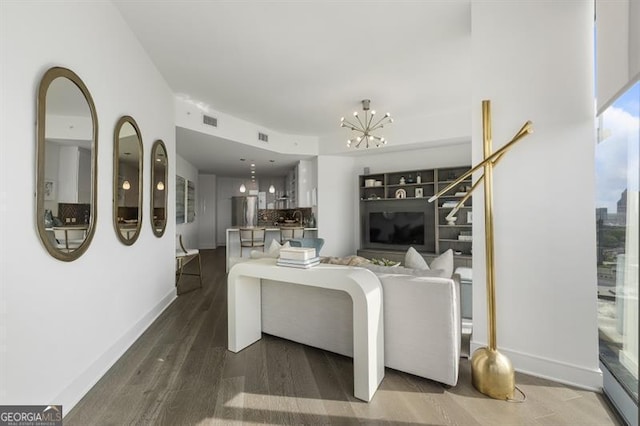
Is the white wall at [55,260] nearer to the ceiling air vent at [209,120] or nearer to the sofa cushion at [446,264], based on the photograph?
the ceiling air vent at [209,120]

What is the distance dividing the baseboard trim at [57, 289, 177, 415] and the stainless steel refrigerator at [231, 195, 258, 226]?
6.32 meters

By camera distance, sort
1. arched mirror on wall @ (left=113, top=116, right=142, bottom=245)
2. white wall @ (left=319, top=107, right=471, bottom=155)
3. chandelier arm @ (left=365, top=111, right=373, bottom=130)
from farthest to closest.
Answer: chandelier arm @ (left=365, top=111, right=373, bottom=130), white wall @ (left=319, top=107, right=471, bottom=155), arched mirror on wall @ (left=113, top=116, right=142, bottom=245)

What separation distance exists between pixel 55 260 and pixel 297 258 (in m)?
1.49

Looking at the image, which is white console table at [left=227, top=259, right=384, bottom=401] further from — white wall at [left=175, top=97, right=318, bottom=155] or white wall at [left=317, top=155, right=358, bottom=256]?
white wall at [left=317, top=155, right=358, bottom=256]

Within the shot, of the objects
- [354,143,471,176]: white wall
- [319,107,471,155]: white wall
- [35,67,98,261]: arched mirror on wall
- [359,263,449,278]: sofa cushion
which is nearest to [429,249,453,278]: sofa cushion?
[359,263,449,278]: sofa cushion

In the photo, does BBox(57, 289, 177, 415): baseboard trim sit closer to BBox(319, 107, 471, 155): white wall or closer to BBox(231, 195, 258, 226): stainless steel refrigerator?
BBox(319, 107, 471, 155): white wall

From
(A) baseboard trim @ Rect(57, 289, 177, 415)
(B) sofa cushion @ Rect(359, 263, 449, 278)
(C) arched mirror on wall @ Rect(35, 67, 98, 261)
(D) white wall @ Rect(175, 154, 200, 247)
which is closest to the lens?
(C) arched mirror on wall @ Rect(35, 67, 98, 261)

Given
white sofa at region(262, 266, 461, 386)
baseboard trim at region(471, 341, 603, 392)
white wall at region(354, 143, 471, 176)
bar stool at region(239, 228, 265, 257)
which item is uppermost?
white wall at region(354, 143, 471, 176)

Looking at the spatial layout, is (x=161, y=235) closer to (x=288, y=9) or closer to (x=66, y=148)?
(x=66, y=148)

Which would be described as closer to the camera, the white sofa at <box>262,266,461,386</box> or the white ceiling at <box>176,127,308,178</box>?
the white sofa at <box>262,266,461,386</box>

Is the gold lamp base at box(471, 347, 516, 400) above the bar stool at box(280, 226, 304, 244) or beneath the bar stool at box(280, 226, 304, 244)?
beneath

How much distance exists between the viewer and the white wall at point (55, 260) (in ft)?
4.21

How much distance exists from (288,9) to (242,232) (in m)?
4.18

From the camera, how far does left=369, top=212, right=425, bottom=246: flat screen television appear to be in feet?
18.3
